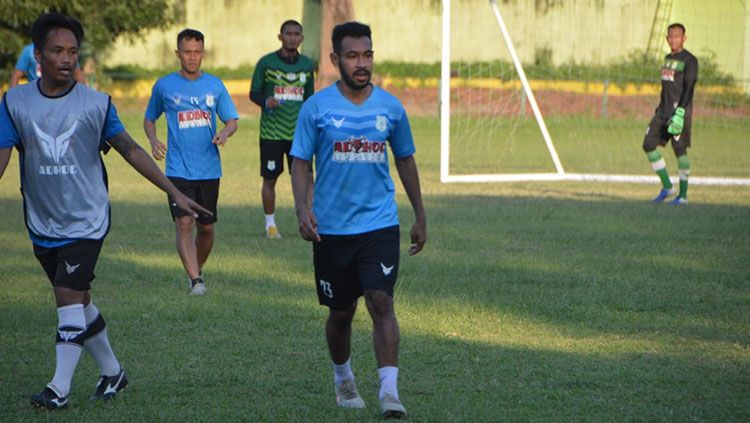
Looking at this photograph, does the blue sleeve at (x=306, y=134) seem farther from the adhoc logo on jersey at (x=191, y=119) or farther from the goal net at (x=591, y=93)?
the goal net at (x=591, y=93)

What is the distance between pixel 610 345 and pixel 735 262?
408cm

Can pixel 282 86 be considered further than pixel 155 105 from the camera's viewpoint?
Yes

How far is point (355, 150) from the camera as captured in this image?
6.15 m

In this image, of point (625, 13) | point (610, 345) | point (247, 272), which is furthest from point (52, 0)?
point (610, 345)

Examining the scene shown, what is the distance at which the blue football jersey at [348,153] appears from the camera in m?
6.13

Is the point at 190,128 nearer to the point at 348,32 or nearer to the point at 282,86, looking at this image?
the point at 282,86

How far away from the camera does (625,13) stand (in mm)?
21172

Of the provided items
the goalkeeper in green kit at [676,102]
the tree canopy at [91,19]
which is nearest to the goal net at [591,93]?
the goalkeeper in green kit at [676,102]

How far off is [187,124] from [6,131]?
3.84 meters

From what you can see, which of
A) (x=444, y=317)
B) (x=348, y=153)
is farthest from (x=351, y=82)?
(x=444, y=317)

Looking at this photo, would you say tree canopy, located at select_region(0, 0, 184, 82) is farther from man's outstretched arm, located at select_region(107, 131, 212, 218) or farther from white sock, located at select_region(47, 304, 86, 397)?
white sock, located at select_region(47, 304, 86, 397)

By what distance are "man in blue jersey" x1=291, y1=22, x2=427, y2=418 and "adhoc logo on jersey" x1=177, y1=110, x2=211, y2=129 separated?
394 cm

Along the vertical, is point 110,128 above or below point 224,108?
above

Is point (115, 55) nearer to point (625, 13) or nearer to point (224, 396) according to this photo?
point (625, 13)
